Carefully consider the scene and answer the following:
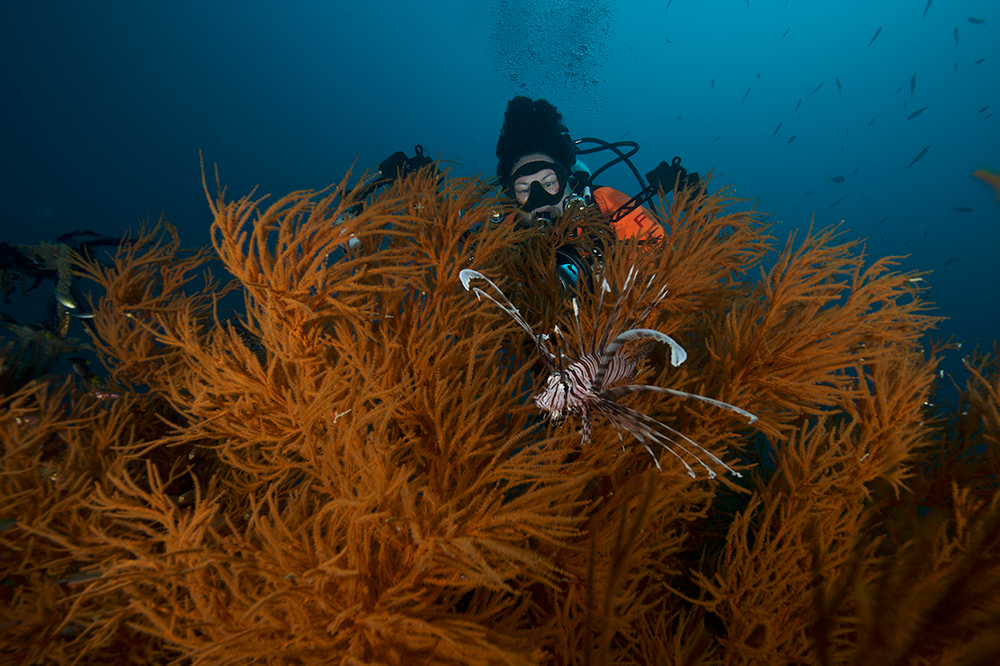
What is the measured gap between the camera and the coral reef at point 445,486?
3.50 ft

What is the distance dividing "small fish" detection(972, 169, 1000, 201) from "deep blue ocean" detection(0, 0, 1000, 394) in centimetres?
5318

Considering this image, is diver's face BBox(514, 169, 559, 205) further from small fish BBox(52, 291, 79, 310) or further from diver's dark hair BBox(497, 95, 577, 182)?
small fish BBox(52, 291, 79, 310)

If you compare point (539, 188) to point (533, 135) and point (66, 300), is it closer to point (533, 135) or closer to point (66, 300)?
point (533, 135)

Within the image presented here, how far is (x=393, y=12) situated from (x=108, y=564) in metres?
90.0

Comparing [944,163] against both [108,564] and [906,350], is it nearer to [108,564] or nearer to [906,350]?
[906,350]

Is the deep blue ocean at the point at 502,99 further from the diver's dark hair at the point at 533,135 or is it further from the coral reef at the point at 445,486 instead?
the coral reef at the point at 445,486

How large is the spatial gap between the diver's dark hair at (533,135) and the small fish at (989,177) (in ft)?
18.9

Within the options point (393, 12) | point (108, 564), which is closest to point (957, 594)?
point (108, 564)

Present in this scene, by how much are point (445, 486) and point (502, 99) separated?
3496 inches

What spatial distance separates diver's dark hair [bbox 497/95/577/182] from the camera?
6.19 meters

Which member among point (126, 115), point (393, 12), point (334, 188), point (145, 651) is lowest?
point (145, 651)

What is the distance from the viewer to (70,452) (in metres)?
1.78

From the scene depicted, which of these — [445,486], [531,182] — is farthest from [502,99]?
[445,486]

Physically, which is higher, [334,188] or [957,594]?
[334,188]
